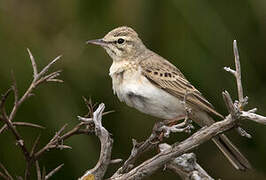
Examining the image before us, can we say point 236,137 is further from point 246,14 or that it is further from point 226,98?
point 226,98

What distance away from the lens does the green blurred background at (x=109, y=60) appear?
4922 mm

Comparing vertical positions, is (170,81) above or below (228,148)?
above

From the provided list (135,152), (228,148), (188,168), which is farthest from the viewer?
(228,148)

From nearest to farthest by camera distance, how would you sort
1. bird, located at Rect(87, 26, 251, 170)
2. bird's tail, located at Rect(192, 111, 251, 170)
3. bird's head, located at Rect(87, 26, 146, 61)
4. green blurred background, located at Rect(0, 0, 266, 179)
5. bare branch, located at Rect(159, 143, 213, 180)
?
bare branch, located at Rect(159, 143, 213, 180), bird's tail, located at Rect(192, 111, 251, 170), bird, located at Rect(87, 26, 251, 170), bird's head, located at Rect(87, 26, 146, 61), green blurred background, located at Rect(0, 0, 266, 179)

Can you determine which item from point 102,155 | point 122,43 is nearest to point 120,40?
point 122,43

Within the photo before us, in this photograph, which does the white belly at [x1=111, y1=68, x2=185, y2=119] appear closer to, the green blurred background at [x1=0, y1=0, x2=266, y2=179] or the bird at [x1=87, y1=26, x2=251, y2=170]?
the bird at [x1=87, y1=26, x2=251, y2=170]

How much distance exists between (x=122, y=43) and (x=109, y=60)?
2.13 ft

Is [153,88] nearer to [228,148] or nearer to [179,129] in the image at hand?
[228,148]

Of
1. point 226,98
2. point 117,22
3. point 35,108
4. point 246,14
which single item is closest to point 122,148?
point 35,108

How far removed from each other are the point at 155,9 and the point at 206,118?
1.40 metres

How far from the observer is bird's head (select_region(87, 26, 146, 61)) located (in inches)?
173

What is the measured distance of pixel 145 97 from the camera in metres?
3.93

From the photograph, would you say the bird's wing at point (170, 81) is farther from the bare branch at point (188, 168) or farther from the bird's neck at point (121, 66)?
the bare branch at point (188, 168)

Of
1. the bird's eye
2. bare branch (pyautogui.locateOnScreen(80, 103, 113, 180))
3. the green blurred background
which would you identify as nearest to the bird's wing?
the bird's eye
